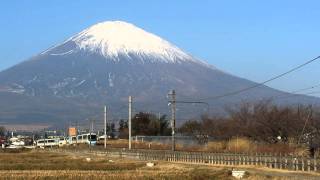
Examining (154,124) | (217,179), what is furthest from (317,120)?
(154,124)

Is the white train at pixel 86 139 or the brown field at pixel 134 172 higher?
the white train at pixel 86 139

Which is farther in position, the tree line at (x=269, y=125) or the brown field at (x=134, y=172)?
the tree line at (x=269, y=125)

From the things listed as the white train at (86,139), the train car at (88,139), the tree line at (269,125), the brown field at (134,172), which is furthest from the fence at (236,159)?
the white train at (86,139)

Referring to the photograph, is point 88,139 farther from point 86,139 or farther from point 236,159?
point 236,159

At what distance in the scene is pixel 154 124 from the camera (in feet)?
562

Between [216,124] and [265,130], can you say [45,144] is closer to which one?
[216,124]

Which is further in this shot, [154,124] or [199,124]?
[154,124]

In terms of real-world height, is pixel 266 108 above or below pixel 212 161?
above

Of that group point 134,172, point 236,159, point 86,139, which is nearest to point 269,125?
point 236,159

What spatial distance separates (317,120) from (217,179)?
56.9 meters

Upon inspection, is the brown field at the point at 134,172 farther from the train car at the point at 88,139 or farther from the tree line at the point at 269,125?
the train car at the point at 88,139

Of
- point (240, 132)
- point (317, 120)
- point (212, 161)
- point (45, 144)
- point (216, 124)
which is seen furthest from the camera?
point (45, 144)

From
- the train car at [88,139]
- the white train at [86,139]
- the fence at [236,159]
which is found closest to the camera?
the fence at [236,159]

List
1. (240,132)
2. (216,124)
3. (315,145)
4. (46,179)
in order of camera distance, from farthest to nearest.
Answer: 1. (216,124)
2. (240,132)
3. (315,145)
4. (46,179)
